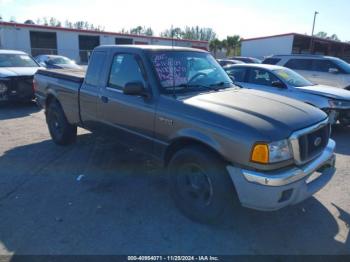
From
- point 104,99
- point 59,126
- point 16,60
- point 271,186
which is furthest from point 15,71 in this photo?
point 271,186

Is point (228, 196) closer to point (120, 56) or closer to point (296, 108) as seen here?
point (296, 108)

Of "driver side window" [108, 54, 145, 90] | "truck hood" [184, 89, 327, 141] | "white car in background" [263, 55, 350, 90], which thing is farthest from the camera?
"white car in background" [263, 55, 350, 90]

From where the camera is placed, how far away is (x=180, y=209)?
3.67m

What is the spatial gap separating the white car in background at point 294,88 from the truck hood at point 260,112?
3345mm

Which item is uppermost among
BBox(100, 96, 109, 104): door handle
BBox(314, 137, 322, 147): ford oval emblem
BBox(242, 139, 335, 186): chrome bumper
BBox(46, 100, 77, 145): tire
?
BBox(100, 96, 109, 104): door handle

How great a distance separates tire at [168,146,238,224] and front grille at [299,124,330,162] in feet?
2.71

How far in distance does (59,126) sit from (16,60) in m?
6.32

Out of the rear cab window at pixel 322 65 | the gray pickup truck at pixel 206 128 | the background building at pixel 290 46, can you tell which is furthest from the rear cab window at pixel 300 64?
the background building at pixel 290 46

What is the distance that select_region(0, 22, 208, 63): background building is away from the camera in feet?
96.5

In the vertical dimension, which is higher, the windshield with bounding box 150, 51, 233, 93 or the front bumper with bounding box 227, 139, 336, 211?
the windshield with bounding box 150, 51, 233, 93

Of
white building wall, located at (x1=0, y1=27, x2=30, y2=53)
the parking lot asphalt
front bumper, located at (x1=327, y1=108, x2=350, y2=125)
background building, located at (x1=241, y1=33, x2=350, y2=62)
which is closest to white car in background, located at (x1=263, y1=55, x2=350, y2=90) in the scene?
front bumper, located at (x1=327, y1=108, x2=350, y2=125)

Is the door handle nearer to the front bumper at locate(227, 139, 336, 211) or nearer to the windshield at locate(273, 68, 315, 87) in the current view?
the front bumper at locate(227, 139, 336, 211)

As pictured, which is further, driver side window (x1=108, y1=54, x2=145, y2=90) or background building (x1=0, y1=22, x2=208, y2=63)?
background building (x1=0, y1=22, x2=208, y2=63)

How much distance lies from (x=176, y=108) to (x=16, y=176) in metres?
2.96
